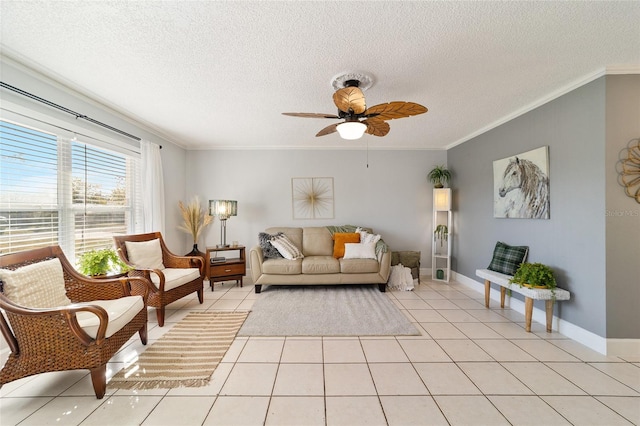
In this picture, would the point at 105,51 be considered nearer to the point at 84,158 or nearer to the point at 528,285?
the point at 84,158

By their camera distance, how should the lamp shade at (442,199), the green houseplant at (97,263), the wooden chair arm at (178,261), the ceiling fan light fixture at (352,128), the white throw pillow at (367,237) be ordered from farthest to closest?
the lamp shade at (442,199) → the white throw pillow at (367,237) → the wooden chair arm at (178,261) → the green houseplant at (97,263) → the ceiling fan light fixture at (352,128)

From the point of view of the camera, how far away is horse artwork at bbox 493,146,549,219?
2.65 m

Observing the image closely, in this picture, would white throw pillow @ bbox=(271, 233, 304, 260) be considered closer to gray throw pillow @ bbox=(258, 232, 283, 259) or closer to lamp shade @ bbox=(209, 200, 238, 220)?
gray throw pillow @ bbox=(258, 232, 283, 259)

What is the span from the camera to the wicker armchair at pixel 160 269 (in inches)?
103

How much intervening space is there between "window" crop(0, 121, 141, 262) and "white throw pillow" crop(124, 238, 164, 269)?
334 millimetres

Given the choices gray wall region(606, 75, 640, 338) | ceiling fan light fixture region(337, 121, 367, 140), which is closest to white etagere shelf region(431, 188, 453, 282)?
gray wall region(606, 75, 640, 338)

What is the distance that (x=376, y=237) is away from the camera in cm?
402

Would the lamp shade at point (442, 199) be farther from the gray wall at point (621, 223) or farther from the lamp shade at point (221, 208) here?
the lamp shade at point (221, 208)

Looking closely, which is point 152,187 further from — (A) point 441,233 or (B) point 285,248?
(A) point 441,233

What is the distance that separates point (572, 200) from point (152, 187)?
4.98m

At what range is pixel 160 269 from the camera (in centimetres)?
297

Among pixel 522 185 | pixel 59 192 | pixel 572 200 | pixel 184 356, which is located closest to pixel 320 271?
pixel 184 356

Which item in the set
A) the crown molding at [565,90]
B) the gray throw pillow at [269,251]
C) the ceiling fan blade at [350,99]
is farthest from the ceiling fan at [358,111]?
the gray throw pillow at [269,251]

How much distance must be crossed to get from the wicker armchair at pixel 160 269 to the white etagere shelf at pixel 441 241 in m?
3.88
